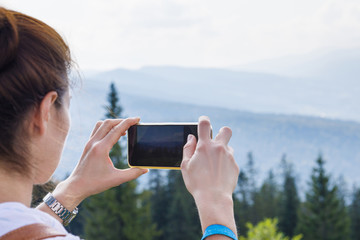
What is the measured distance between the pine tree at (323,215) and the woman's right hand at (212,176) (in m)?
41.5

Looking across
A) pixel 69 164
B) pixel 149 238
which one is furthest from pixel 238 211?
pixel 69 164

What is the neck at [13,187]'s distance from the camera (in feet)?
3.61

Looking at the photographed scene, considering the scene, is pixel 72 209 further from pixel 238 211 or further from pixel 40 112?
pixel 238 211

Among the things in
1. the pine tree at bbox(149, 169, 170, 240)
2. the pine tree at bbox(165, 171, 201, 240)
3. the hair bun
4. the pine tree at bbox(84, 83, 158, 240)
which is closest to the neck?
the hair bun

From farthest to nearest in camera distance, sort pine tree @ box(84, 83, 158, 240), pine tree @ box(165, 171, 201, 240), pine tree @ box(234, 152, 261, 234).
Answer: pine tree @ box(234, 152, 261, 234)
pine tree @ box(165, 171, 201, 240)
pine tree @ box(84, 83, 158, 240)

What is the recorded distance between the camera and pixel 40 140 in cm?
117

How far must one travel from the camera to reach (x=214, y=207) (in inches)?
45.1

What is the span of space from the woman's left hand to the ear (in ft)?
1.49

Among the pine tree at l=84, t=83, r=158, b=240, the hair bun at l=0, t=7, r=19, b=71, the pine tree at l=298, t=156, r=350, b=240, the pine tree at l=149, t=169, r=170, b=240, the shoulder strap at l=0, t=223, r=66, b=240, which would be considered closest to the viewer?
the shoulder strap at l=0, t=223, r=66, b=240

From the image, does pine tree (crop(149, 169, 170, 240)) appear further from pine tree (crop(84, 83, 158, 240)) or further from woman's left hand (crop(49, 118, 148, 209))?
woman's left hand (crop(49, 118, 148, 209))

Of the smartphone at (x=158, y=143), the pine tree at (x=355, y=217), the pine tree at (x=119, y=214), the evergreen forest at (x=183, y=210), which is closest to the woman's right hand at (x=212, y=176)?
the smartphone at (x=158, y=143)

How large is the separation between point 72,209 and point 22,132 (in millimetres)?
611

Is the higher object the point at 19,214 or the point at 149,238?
the point at 19,214

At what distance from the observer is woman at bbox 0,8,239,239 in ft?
3.50
